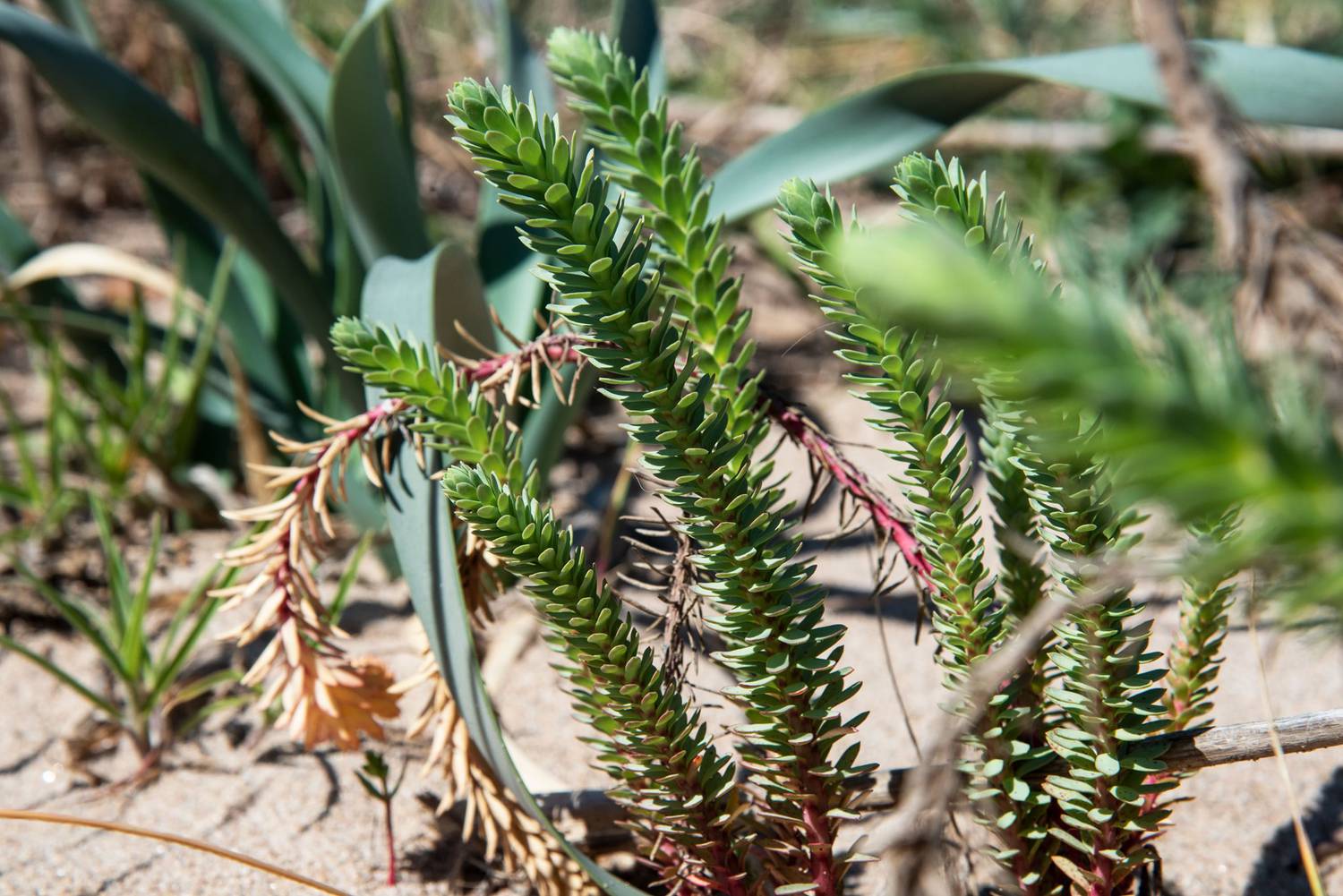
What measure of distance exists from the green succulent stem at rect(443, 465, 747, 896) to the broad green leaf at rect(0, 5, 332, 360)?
0.70 meters

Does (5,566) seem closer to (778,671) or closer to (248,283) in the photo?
(248,283)

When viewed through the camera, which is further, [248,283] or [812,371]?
[812,371]

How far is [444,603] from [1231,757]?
50 cm

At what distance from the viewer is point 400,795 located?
3.17 ft

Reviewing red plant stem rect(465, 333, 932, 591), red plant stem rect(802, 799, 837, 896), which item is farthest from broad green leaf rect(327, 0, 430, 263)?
red plant stem rect(802, 799, 837, 896)

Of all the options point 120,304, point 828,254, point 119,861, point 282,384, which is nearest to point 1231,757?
point 828,254

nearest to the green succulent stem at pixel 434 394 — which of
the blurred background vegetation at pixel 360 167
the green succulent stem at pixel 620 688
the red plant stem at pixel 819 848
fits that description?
the green succulent stem at pixel 620 688

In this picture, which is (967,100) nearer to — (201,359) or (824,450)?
(824,450)

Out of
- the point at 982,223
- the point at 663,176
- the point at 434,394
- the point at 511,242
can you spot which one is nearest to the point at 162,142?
the point at 511,242

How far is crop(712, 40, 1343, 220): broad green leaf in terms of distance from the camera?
896mm

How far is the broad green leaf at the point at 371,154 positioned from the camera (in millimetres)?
1068

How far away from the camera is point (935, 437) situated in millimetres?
608

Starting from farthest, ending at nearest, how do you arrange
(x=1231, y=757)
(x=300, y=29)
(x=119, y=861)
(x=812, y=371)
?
(x=300, y=29) → (x=812, y=371) → (x=119, y=861) → (x=1231, y=757)

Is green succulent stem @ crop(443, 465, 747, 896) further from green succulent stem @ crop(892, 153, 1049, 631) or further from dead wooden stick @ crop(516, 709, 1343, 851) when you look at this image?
green succulent stem @ crop(892, 153, 1049, 631)
